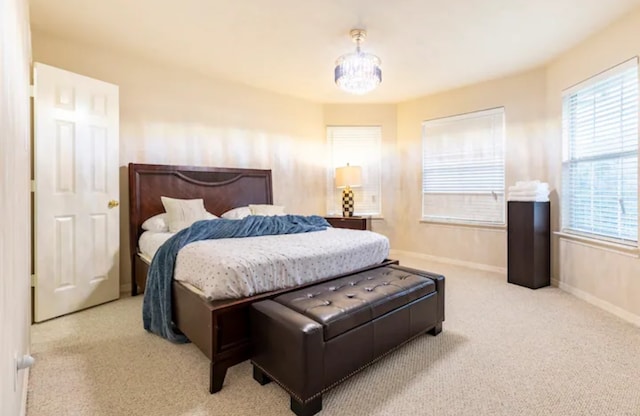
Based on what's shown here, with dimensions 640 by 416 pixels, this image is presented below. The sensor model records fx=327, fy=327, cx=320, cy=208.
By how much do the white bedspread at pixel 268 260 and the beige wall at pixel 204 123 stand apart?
1.84 m

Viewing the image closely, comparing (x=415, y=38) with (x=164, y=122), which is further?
(x=164, y=122)

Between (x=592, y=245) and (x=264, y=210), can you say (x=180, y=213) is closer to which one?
(x=264, y=210)

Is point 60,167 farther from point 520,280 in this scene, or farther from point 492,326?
point 520,280

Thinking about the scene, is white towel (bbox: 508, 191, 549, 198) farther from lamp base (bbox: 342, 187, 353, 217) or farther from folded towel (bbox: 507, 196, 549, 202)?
lamp base (bbox: 342, 187, 353, 217)

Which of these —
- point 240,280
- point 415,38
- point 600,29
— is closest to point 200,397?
point 240,280

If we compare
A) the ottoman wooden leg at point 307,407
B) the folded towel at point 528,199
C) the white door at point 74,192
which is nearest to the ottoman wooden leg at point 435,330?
the ottoman wooden leg at point 307,407

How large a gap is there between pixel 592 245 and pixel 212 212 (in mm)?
4122

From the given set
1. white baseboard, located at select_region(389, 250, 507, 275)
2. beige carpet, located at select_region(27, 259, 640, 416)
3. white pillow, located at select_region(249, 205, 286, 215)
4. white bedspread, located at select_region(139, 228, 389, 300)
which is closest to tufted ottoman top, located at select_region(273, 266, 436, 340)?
white bedspread, located at select_region(139, 228, 389, 300)

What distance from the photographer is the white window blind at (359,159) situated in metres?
5.48

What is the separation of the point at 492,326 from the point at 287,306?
1.78 metres

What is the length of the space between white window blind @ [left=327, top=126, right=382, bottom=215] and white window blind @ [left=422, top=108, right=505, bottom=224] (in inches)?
31.0

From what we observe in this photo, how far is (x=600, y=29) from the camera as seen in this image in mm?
3020

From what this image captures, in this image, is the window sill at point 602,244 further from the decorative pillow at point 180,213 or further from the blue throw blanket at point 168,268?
the decorative pillow at point 180,213

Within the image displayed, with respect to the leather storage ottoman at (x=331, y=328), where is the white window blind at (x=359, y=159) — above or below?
above
